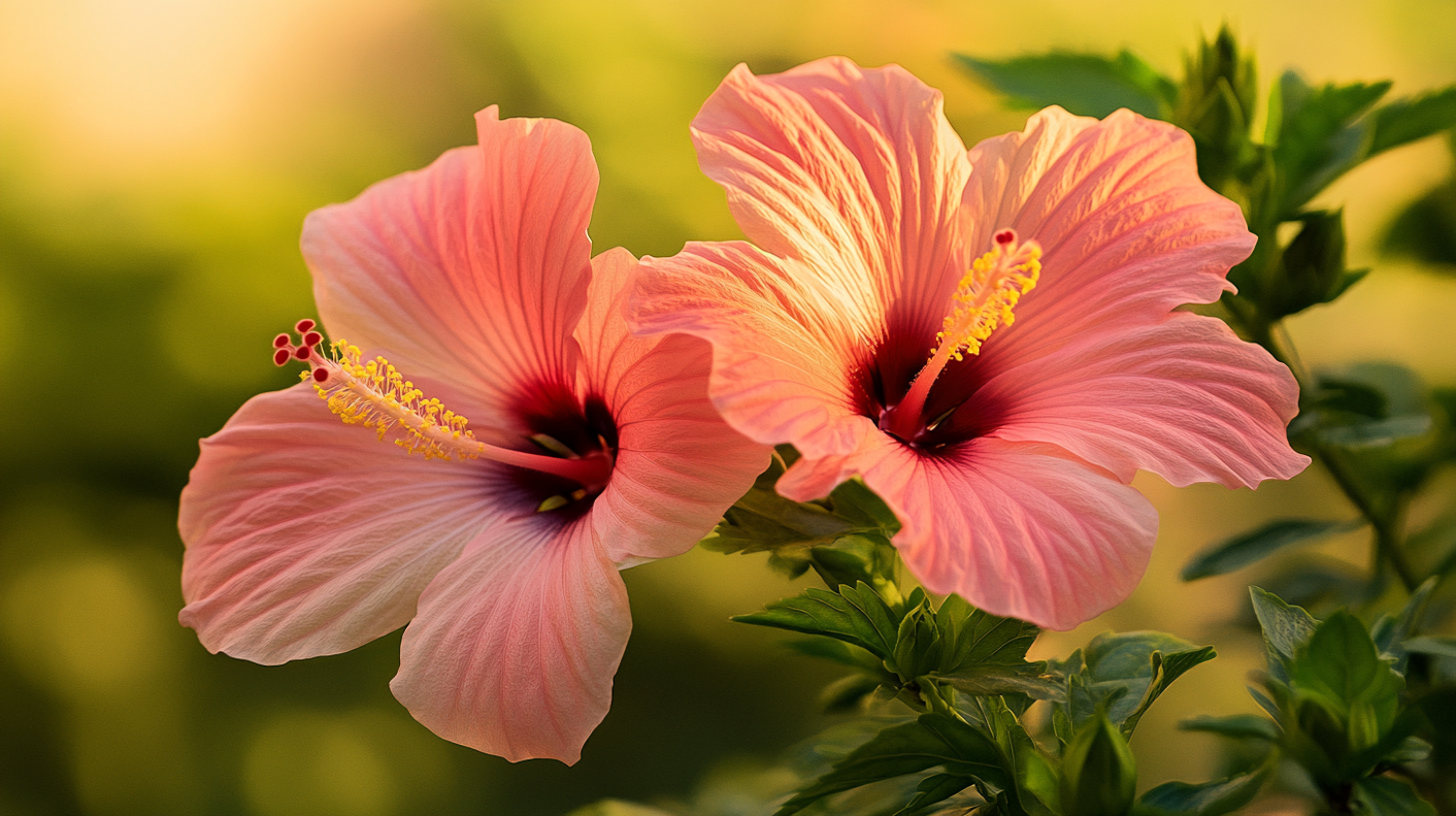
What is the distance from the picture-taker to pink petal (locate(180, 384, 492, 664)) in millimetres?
591

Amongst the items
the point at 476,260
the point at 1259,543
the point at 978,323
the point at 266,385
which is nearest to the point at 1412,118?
the point at 1259,543

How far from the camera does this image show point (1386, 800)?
503 mm

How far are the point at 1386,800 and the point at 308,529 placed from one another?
0.60 metres

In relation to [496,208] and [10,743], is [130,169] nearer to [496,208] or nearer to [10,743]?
[10,743]

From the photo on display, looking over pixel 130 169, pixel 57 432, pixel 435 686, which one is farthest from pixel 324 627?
pixel 130 169

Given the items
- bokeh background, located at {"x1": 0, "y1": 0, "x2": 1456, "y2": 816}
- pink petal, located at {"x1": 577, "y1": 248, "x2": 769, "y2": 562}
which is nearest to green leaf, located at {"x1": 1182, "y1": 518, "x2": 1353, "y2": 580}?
pink petal, located at {"x1": 577, "y1": 248, "x2": 769, "y2": 562}

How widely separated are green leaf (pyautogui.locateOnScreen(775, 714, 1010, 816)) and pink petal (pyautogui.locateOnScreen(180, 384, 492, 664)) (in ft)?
0.84

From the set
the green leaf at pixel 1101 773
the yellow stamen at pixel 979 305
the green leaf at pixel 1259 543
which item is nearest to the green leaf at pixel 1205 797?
the green leaf at pixel 1101 773

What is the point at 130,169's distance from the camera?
1.85 meters

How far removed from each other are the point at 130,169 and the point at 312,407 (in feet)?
4.96

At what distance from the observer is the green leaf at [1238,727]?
0.63 meters

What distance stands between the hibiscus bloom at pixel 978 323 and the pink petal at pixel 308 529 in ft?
0.75

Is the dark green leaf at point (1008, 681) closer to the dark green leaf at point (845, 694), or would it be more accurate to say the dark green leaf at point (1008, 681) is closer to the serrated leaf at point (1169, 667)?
the serrated leaf at point (1169, 667)

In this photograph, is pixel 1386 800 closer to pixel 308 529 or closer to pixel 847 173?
pixel 847 173
